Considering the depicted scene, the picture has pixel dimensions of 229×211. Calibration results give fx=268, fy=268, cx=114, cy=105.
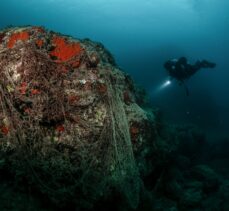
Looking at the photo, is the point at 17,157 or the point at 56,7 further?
the point at 56,7

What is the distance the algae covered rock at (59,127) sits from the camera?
438 cm

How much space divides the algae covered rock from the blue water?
87.3ft

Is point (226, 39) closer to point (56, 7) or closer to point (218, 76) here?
point (218, 76)

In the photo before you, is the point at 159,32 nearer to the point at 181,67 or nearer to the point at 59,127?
the point at 181,67

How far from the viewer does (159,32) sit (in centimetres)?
10031

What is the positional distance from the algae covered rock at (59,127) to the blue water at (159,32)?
26.6 metres

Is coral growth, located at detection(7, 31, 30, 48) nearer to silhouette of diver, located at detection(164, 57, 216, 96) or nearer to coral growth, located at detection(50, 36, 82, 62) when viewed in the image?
coral growth, located at detection(50, 36, 82, 62)

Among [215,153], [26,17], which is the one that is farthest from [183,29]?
[215,153]

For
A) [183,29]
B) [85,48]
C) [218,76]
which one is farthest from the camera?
[218,76]

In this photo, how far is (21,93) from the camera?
4.43m

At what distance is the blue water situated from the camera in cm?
4025

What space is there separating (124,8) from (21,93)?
86.5m

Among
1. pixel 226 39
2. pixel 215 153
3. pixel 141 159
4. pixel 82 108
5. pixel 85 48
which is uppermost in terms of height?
pixel 226 39

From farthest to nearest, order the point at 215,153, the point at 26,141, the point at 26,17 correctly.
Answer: the point at 26,17 < the point at 215,153 < the point at 26,141
